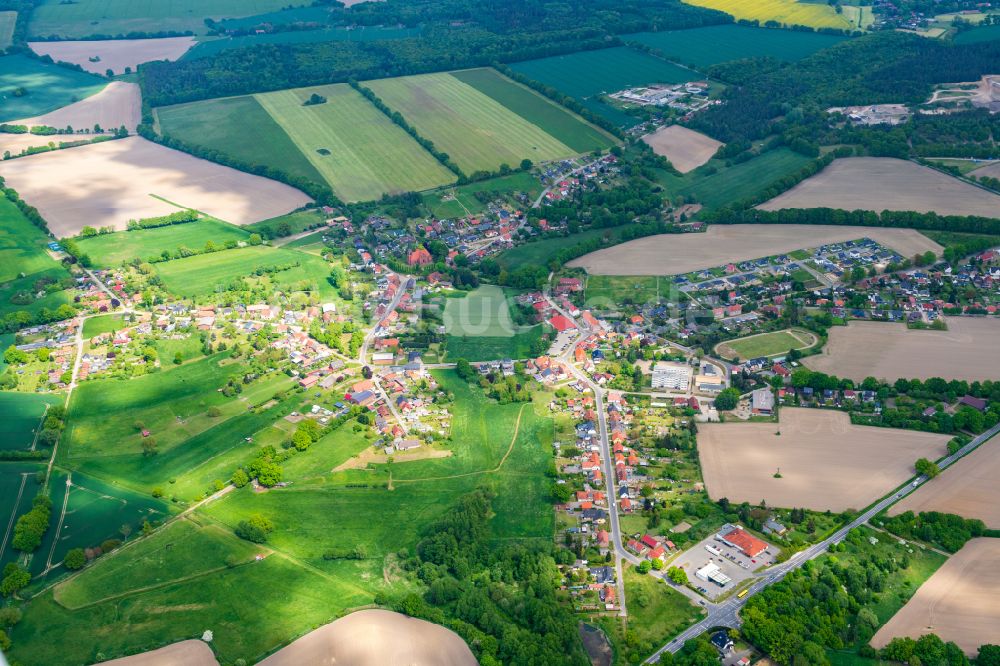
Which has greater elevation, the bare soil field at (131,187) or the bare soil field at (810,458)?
the bare soil field at (131,187)

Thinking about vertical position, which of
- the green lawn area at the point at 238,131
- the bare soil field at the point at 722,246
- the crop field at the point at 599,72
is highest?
the crop field at the point at 599,72

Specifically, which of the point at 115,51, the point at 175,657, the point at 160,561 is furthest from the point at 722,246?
the point at 115,51

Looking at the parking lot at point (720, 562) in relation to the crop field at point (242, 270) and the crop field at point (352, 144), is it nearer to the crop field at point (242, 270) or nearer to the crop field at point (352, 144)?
the crop field at point (242, 270)

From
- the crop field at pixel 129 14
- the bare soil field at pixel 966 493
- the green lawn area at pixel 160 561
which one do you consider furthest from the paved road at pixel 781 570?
the crop field at pixel 129 14

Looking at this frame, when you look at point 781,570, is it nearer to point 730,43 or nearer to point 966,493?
point 966,493

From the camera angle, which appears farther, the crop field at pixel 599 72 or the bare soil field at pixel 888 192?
the crop field at pixel 599 72

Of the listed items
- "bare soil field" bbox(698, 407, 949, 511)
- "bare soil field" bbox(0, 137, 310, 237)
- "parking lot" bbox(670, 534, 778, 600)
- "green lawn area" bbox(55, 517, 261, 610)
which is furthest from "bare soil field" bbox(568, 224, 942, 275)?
"green lawn area" bbox(55, 517, 261, 610)
